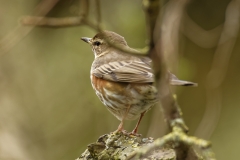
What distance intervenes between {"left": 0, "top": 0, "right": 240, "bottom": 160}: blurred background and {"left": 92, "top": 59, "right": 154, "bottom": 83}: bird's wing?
1.66m

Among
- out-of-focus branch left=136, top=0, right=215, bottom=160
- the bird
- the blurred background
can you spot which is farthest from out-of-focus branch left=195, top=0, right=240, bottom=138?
out-of-focus branch left=136, top=0, right=215, bottom=160

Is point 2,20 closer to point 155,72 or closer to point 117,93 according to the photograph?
point 117,93

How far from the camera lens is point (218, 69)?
23.9ft

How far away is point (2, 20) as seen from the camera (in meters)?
Answer: 9.86

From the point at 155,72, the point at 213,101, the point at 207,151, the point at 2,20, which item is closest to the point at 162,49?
the point at 155,72

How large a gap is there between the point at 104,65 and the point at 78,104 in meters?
3.41

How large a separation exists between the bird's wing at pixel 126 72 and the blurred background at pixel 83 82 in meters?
1.66

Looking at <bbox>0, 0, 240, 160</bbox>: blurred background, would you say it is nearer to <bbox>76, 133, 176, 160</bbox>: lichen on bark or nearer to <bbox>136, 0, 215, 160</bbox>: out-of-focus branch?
<bbox>76, 133, 176, 160</bbox>: lichen on bark

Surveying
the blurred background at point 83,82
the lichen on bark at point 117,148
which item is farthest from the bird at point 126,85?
the blurred background at point 83,82

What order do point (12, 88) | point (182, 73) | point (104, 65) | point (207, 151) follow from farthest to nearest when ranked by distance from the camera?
point (12, 88) → point (182, 73) → point (104, 65) → point (207, 151)

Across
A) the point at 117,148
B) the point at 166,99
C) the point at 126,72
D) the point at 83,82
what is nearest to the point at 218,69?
the point at 126,72

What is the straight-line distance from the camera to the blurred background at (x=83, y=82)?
767 cm

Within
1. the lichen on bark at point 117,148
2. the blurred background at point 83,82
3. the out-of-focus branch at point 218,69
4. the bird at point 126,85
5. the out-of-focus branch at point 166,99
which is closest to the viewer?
the out-of-focus branch at point 166,99

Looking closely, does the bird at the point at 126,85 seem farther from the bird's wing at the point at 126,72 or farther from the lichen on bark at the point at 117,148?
the lichen on bark at the point at 117,148
